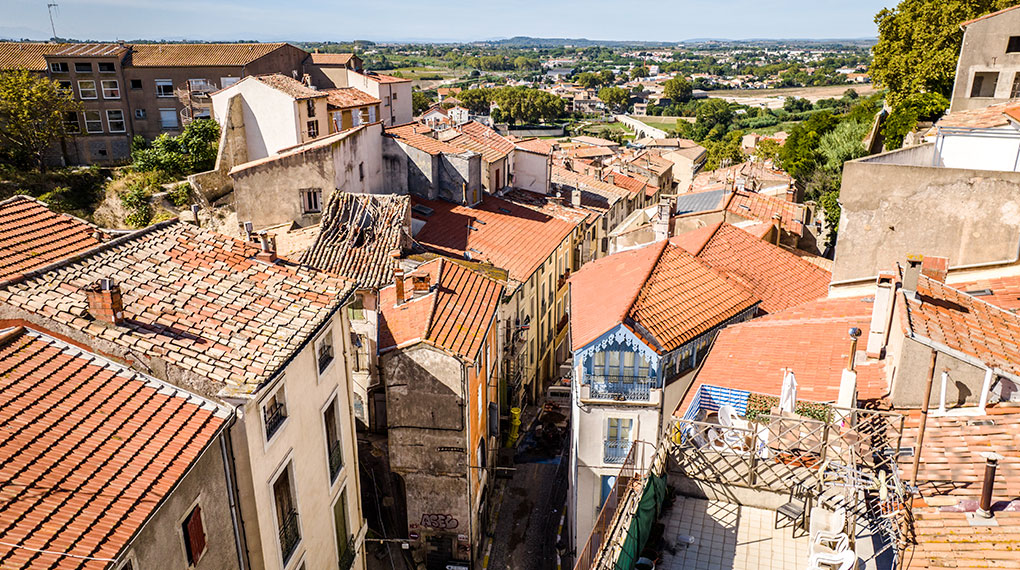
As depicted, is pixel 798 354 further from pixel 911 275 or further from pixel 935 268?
pixel 911 275

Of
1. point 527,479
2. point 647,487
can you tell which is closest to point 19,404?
point 647,487

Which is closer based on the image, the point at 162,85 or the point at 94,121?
the point at 94,121

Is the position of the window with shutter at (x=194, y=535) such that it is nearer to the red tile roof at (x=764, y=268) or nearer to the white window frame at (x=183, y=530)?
the white window frame at (x=183, y=530)

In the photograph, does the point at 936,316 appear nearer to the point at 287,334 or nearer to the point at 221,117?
the point at 287,334

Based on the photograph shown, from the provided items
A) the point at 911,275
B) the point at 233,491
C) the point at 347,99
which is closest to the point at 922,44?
the point at 347,99

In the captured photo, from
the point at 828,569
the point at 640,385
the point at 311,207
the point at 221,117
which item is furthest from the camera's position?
the point at 221,117

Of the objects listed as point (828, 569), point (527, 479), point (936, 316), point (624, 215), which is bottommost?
point (527, 479)

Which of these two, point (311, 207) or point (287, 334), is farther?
point (311, 207)
